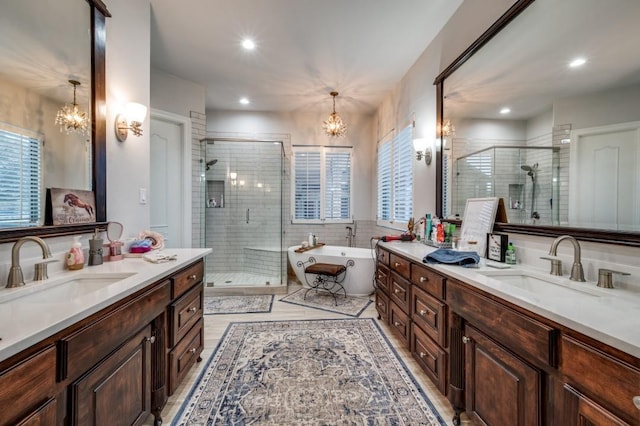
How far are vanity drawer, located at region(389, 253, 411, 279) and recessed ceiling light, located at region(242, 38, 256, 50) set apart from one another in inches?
105

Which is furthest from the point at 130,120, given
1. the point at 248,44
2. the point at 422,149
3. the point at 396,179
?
the point at 396,179

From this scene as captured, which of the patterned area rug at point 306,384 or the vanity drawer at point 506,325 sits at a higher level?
the vanity drawer at point 506,325

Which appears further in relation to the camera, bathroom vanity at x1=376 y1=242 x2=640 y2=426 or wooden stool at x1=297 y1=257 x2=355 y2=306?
wooden stool at x1=297 y1=257 x2=355 y2=306

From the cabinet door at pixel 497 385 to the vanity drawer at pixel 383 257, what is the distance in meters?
1.25

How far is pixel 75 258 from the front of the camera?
1.49 m

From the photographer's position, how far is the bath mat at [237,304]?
322cm

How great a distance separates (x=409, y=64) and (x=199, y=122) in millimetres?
2997

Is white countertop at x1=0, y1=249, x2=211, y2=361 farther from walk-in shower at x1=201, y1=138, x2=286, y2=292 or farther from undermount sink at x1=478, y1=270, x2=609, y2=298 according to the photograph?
walk-in shower at x1=201, y1=138, x2=286, y2=292

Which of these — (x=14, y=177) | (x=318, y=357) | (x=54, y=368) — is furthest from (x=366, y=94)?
(x=54, y=368)

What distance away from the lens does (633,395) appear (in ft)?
2.22

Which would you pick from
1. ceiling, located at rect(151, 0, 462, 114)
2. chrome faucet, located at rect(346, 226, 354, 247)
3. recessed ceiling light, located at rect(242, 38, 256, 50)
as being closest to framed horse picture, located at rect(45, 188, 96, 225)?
ceiling, located at rect(151, 0, 462, 114)

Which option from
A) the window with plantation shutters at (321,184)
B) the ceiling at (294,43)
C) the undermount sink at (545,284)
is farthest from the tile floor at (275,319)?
the ceiling at (294,43)

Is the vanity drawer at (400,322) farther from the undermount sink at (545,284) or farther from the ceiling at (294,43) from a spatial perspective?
the ceiling at (294,43)

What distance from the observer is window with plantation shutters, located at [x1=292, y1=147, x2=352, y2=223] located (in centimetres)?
495
